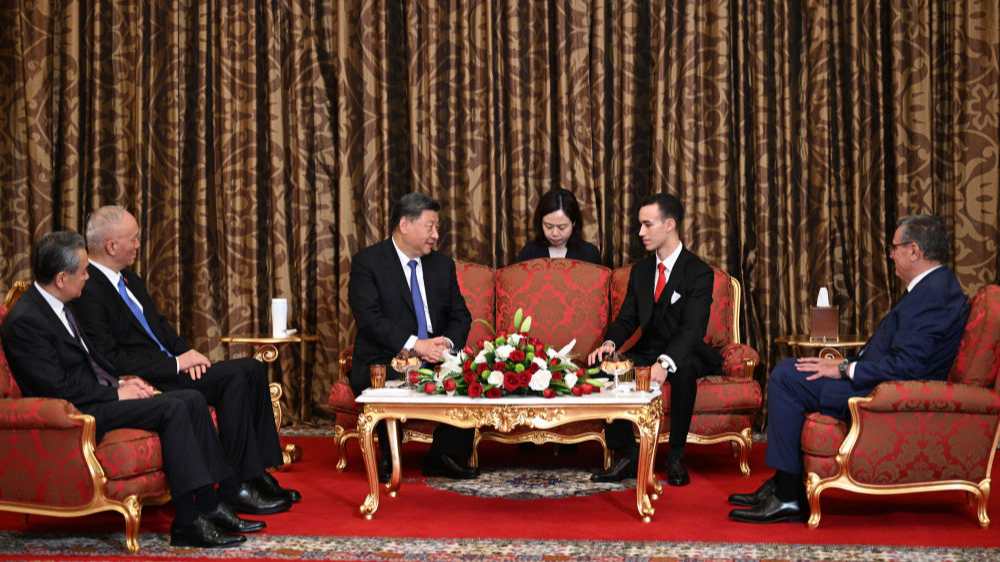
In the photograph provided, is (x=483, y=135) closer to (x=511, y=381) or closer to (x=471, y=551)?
(x=511, y=381)

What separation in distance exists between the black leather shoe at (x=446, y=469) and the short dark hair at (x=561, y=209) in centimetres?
164

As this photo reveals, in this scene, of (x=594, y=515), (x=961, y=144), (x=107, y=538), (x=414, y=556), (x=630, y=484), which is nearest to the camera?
(x=414, y=556)

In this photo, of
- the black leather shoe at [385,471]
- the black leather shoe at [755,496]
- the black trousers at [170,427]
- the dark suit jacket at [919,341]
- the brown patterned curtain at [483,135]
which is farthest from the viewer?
the brown patterned curtain at [483,135]

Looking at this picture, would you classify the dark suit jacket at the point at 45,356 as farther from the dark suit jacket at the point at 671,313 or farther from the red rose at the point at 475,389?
the dark suit jacket at the point at 671,313

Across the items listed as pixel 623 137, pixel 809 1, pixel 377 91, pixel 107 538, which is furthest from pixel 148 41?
pixel 809 1

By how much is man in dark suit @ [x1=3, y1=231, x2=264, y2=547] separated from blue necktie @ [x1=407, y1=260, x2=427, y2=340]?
1544mm

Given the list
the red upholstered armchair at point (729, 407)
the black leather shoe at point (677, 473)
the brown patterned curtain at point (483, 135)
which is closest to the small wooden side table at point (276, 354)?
the brown patterned curtain at point (483, 135)

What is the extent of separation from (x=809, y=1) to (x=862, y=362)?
2973 mm

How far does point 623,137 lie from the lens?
20.9 ft

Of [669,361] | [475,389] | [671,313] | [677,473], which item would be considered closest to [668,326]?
[671,313]

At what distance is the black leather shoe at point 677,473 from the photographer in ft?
15.6

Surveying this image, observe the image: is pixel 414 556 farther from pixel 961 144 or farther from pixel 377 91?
pixel 961 144

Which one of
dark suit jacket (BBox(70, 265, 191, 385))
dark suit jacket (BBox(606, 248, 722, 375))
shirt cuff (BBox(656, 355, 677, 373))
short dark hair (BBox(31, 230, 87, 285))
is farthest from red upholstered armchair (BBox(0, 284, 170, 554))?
dark suit jacket (BBox(606, 248, 722, 375))

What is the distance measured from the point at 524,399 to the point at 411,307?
1330 mm
